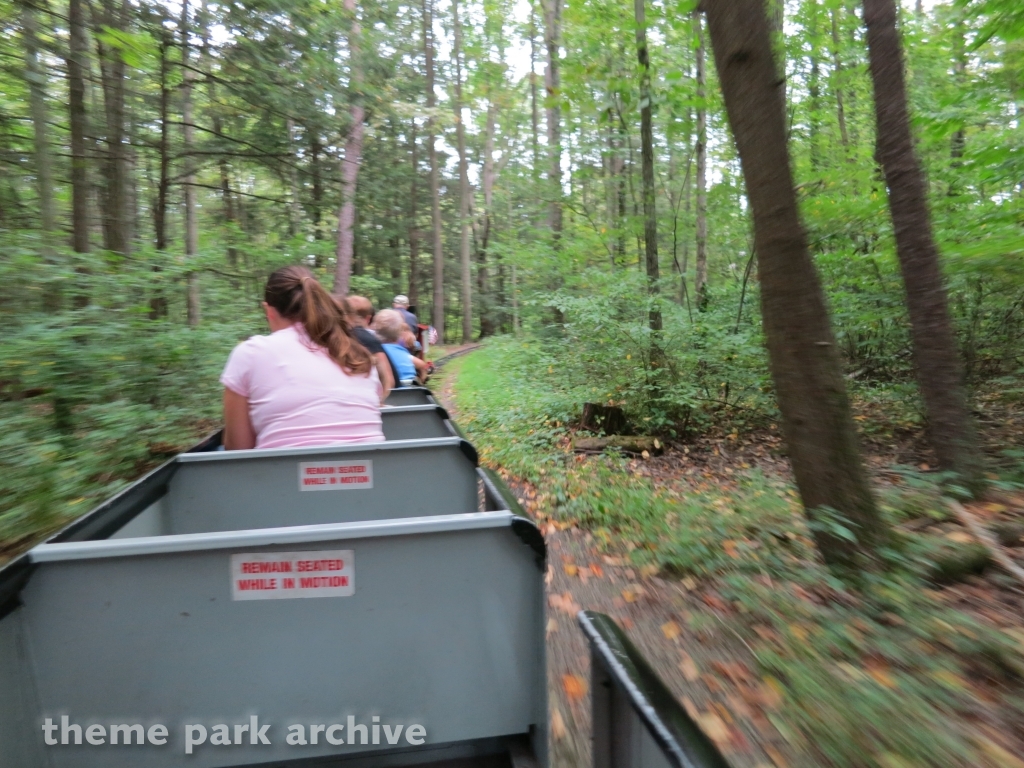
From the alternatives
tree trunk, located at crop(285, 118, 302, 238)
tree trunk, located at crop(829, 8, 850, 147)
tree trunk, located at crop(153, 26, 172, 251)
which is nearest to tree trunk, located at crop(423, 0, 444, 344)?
tree trunk, located at crop(285, 118, 302, 238)

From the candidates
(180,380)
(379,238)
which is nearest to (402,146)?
(379,238)

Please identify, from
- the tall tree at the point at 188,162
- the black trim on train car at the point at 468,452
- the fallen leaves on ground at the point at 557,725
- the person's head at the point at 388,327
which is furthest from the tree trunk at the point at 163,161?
the fallen leaves on ground at the point at 557,725

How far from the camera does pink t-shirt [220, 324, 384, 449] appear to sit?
3029 mm

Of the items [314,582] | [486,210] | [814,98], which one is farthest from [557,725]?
[486,210]

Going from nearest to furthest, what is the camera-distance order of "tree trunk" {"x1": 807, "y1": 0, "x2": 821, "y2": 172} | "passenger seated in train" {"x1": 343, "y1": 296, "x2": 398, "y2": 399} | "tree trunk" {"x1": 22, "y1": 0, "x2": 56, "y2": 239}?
"passenger seated in train" {"x1": 343, "y1": 296, "x2": 398, "y2": 399} → "tree trunk" {"x1": 22, "y1": 0, "x2": 56, "y2": 239} → "tree trunk" {"x1": 807, "y1": 0, "x2": 821, "y2": 172}

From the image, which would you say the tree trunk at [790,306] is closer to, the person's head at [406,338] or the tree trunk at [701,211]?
the person's head at [406,338]

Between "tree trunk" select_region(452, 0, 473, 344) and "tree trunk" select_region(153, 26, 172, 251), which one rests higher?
"tree trunk" select_region(452, 0, 473, 344)

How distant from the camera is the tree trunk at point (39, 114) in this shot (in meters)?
6.11

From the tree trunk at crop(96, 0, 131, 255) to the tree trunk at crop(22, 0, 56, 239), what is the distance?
1.02 meters

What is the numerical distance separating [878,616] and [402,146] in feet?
85.4

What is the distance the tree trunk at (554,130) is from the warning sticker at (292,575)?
36.4 ft

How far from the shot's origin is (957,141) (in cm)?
1088

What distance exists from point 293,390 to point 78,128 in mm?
6553

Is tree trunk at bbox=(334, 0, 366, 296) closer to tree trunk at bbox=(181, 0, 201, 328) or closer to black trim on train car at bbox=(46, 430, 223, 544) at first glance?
tree trunk at bbox=(181, 0, 201, 328)
